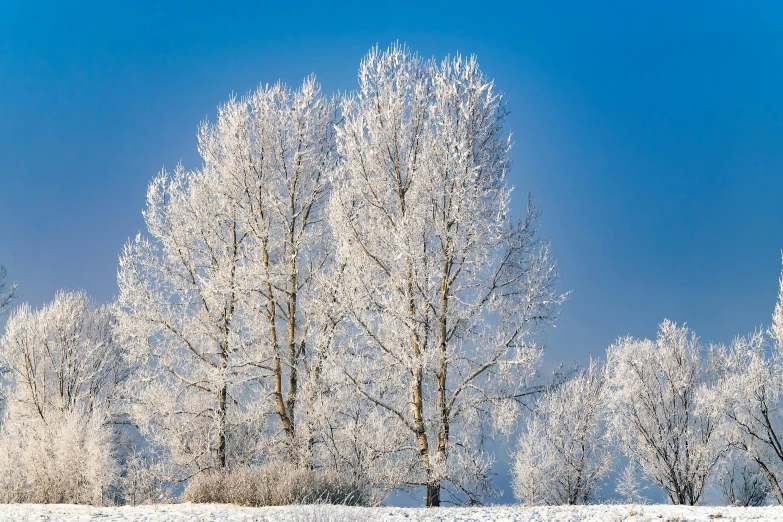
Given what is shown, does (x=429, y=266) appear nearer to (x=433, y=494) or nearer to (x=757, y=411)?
(x=433, y=494)

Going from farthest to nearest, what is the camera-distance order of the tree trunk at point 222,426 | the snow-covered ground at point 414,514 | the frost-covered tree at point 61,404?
the frost-covered tree at point 61,404 → the tree trunk at point 222,426 → the snow-covered ground at point 414,514

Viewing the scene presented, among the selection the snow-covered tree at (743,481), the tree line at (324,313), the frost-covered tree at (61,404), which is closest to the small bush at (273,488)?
the tree line at (324,313)

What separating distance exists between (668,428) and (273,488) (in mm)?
17253

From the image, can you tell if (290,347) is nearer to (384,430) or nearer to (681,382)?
(384,430)

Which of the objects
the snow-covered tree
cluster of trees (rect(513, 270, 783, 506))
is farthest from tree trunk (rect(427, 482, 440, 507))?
the snow-covered tree

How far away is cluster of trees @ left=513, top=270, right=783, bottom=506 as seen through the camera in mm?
21594

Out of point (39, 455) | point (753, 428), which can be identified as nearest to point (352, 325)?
point (39, 455)

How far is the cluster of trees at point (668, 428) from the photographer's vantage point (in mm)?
21594

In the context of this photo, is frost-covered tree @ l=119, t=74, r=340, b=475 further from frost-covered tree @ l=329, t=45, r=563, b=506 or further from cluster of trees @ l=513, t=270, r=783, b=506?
cluster of trees @ l=513, t=270, r=783, b=506

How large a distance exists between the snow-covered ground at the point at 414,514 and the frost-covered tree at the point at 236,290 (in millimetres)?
4469

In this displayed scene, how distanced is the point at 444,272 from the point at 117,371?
55.4 ft

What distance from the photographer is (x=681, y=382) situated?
879 inches

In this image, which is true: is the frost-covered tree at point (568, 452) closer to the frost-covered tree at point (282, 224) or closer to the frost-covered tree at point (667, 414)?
the frost-covered tree at point (667, 414)

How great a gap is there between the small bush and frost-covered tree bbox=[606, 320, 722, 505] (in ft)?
45.4
